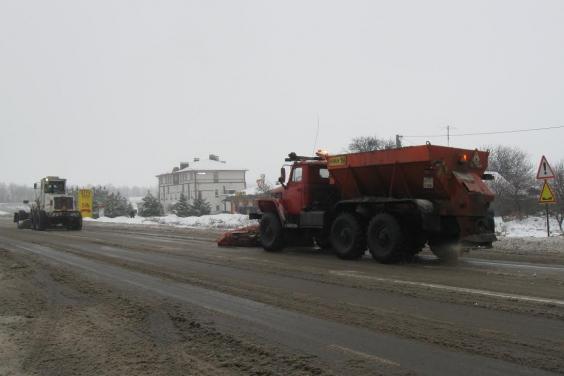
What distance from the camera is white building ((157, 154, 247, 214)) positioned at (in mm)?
101500

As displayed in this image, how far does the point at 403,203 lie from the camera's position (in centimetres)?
1127

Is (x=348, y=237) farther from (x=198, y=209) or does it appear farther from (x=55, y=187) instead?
(x=198, y=209)

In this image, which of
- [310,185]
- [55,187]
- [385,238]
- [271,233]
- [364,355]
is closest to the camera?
[364,355]

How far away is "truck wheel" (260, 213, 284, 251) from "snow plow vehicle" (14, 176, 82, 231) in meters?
17.8

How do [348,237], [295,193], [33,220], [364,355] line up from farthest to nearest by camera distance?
[33,220] → [295,193] → [348,237] → [364,355]

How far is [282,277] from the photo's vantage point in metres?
9.70

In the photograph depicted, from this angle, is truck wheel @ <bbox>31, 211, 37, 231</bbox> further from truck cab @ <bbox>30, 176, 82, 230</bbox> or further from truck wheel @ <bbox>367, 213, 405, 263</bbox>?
truck wheel @ <bbox>367, 213, 405, 263</bbox>

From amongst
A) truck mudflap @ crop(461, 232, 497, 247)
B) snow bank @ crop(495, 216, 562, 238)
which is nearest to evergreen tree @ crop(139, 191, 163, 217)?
snow bank @ crop(495, 216, 562, 238)

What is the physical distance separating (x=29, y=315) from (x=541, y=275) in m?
8.36

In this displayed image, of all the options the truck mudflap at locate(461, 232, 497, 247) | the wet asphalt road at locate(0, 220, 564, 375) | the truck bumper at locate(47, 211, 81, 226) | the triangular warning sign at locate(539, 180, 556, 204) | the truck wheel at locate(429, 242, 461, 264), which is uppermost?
the triangular warning sign at locate(539, 180, 556, 204)

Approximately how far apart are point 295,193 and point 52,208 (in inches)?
791

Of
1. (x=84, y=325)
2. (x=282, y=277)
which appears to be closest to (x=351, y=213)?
(x=282, y=277)

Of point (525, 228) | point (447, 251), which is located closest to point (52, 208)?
point (447, 251)

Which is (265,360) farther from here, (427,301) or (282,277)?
(282,277)
